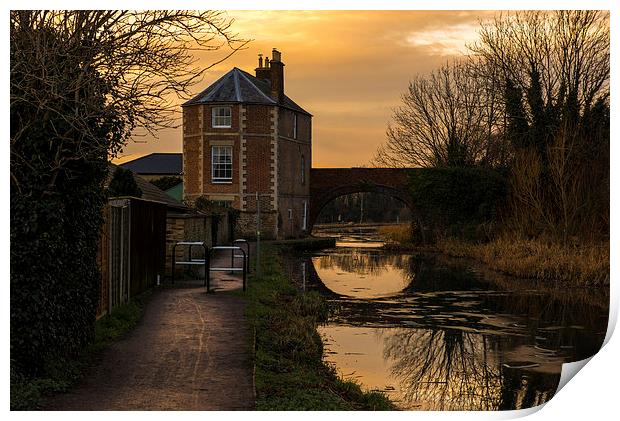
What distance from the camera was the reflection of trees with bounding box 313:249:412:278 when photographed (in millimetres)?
26125

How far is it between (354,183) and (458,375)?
3028 cm

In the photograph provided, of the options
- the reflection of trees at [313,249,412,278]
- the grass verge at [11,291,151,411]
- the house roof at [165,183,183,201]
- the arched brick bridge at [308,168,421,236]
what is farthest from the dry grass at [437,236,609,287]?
the house roof at [165,183,183,201]

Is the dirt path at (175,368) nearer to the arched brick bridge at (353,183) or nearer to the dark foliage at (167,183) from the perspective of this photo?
the arched brick bridge at (353,183)

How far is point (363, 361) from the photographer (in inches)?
455

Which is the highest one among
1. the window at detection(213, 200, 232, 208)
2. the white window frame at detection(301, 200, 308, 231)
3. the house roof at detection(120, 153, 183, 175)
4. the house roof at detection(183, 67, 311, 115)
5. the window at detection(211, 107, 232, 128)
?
the house roof at detection(183, 67, 311, 115)

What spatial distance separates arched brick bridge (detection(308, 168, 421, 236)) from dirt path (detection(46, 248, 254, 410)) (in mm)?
27992

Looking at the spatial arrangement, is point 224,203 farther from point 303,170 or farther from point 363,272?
point 363,272

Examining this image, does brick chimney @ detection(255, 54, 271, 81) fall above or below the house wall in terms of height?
above

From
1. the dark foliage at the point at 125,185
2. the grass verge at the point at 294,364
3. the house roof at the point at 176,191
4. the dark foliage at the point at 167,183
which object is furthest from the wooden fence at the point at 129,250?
the dark foliage at the point at 167,183

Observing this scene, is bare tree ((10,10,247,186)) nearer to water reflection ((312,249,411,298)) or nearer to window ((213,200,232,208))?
water reflection ((312,249,411,298))

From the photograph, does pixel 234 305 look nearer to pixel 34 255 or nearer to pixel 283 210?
pixel 34 255

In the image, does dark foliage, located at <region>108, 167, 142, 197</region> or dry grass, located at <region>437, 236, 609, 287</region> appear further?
dry grass, located at <region>437, 236, 609, 287</region>

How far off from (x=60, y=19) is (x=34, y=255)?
241 cm
